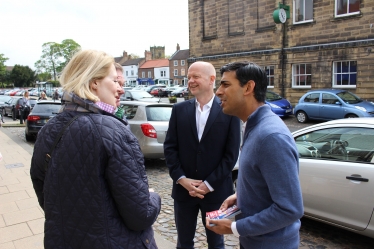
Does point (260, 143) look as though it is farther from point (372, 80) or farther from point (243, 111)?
point (372, 80)

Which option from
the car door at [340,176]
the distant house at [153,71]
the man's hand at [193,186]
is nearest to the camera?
the man's hand at [193,186]

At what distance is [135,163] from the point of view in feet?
5.14

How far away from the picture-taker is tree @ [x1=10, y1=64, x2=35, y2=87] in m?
88.4

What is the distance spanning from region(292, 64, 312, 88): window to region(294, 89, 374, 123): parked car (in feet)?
14.0

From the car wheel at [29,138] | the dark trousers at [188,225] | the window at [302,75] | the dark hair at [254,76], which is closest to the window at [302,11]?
the window at [302,75]

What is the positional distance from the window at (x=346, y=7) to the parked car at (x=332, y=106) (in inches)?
223

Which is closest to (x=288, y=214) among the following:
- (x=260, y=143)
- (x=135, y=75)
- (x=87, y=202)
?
(x=260, y=143)

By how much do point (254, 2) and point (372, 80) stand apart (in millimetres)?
9648

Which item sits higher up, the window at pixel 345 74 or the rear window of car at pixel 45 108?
the window at pixel 345 74

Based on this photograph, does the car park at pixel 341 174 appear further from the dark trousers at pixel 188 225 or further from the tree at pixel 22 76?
the tree at pixel 22 76

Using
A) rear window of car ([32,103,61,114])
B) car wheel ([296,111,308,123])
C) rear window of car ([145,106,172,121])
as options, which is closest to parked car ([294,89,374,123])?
car wheel ([296,111,308,123])

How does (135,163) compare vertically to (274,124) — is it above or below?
below

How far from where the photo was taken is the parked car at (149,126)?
7.23 m

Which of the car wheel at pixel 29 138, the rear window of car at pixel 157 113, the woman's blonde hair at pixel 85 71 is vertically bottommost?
the car wheel at pixel 29 138
